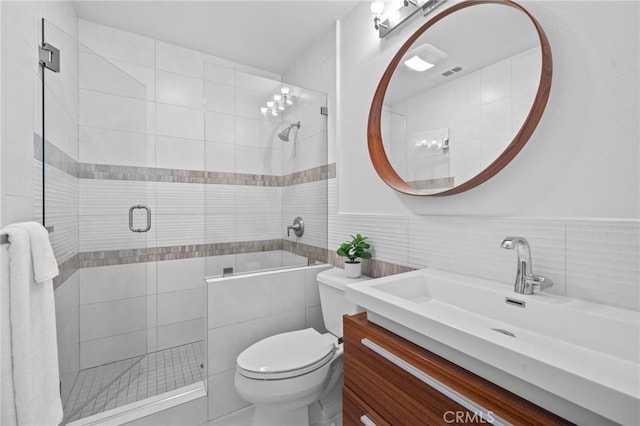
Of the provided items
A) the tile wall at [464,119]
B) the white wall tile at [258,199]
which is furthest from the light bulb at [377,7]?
the white wall tile at [258,199]

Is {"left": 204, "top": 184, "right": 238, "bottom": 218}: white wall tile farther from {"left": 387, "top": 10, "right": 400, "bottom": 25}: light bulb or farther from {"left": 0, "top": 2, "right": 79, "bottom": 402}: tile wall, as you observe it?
{"left": 387, "top": 10, "right": 400, "bottom": 25}: light bulb

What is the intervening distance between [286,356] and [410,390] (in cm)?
72

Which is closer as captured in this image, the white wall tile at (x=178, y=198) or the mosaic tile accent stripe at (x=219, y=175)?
the mosaic tile accent stripe at (x=219, y=175)

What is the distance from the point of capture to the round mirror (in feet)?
3.28

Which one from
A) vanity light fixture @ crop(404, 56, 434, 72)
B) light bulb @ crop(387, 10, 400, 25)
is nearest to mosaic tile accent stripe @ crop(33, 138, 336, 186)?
vanity light fixture @ crop(404, 56, 434, 72)

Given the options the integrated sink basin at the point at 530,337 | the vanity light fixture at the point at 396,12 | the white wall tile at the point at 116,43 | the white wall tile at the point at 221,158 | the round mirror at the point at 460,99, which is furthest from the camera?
the white wall tile at the point at 116,43

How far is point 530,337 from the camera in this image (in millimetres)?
848

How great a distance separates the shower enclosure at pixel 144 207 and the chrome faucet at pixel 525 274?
1.25 metres

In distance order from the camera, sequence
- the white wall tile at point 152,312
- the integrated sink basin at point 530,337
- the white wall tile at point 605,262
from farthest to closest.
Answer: the white wall tile at point 152,312 < the white wall tile at point 605,262 < the integrated sink basin at point 530,337

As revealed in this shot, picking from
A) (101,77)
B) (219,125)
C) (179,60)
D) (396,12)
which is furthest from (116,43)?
(396,12)

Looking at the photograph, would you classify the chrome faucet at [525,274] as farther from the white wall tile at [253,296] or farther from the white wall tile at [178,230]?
the white wall tile at [178,230]

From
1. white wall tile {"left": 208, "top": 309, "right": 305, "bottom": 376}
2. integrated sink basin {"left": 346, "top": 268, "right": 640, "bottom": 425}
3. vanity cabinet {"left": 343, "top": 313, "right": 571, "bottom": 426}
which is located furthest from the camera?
white wall tile {"left": 208, "top": 309, "right": 305, "bottom": 376}

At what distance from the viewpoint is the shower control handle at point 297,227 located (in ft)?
6.23
